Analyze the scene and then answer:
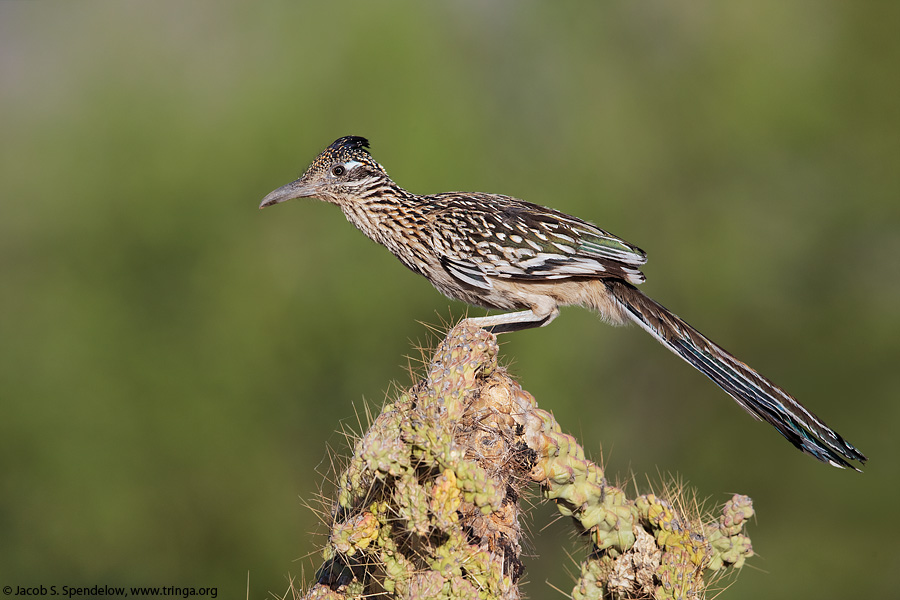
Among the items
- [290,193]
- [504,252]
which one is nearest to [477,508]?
[504,252]

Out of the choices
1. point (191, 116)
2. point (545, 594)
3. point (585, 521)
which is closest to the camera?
point (585, 521)

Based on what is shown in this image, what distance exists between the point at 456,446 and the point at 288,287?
11.0m

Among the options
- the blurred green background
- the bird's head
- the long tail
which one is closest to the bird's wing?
the long tail

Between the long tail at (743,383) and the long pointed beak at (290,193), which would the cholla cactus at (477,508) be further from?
the long pointed beak at (290,193)

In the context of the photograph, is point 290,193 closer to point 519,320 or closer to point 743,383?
point 519,320

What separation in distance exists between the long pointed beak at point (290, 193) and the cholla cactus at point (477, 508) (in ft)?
6.83

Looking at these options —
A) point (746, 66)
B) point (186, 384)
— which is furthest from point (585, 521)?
point (746, 66)

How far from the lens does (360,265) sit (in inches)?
541

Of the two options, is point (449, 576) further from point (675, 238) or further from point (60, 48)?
point (60, 48)

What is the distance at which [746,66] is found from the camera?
16.5 meters

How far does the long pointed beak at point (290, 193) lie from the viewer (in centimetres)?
503

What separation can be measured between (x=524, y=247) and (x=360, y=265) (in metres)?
9.10

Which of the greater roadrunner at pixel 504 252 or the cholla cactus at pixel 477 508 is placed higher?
the greater roadrunner at pixel 504 252

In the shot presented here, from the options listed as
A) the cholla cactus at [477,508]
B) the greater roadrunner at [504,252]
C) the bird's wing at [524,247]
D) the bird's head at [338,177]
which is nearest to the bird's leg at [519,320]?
the greater roadrunner at [504,252]
